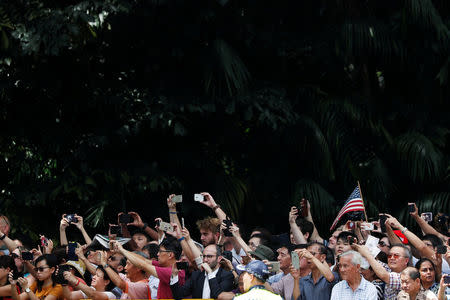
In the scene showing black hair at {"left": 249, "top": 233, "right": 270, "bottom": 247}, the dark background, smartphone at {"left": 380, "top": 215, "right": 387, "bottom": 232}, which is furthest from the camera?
the dark background

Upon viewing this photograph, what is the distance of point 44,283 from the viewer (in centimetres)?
998

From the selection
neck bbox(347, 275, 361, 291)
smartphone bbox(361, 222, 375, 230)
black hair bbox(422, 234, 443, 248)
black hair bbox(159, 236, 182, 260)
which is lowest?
black hair bbox(422, 234, 443, 248)

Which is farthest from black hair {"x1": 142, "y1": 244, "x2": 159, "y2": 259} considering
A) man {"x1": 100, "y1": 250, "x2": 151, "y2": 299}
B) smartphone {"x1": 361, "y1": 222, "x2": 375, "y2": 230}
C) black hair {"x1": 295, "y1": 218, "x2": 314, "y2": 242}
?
smartphone {"x1": 361, "y1": 222, "x2": 375, "y2": 230}

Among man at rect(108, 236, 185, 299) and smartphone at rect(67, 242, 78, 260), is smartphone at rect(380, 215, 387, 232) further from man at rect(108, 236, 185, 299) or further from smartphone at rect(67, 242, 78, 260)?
smartphone at rect(67, 242, 78, 260)

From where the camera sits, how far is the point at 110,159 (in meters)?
13.8

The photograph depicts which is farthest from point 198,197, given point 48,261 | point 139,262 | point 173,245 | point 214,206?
point 48,261

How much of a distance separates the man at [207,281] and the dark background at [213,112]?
4.27 m

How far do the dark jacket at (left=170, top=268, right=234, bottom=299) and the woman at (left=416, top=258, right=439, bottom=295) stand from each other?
206 centimetres

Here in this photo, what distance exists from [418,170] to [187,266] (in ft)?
20.6

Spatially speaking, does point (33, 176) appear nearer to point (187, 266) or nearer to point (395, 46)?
point (187, 266)

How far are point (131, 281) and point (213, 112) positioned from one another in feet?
16.0

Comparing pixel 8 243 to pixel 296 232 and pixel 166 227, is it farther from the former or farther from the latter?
pixel 296 232

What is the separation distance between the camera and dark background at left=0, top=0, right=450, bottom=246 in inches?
531

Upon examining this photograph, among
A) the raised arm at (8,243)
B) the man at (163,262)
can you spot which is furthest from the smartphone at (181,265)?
the raised arm at (8,243)
